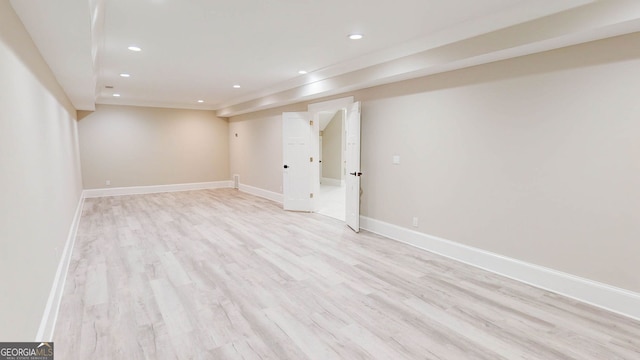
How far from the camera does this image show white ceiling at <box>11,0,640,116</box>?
2.51 metres

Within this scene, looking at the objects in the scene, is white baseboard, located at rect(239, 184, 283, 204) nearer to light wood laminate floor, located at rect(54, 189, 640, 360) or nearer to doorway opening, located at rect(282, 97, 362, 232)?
doorway opening, located at rect(282, 97, 362, 232)

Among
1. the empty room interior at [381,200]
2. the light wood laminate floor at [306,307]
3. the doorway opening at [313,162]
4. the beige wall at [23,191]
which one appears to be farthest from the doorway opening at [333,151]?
the beige wall at [23,191]

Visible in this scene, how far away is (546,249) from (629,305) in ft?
2.32

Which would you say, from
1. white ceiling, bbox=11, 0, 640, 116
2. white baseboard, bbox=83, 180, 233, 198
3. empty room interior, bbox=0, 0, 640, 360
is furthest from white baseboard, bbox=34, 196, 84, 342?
white baseboard, bbox=83, 180, 233, 198

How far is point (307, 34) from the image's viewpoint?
350cm

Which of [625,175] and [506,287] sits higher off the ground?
[625,175]

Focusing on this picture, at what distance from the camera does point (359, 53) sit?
13.9ft

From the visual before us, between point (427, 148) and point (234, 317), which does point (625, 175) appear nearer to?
point (427, 148)

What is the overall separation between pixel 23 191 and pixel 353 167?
4022mm

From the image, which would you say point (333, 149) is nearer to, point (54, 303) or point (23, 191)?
point (54, 303)

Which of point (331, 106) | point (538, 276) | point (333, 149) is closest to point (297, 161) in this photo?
point (331, 106)

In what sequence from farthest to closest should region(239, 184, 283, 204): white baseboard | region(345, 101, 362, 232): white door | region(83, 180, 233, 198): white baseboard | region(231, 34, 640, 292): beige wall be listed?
1. region(83, 180, 233, 198): white baseboard
2. region(239, 184, 283, 204): white baseboard
3. region(345, 101, 362, 232): white door
4. region(231, 34, 640, 292): beige wall

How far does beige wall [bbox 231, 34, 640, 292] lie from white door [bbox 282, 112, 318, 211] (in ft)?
7.32

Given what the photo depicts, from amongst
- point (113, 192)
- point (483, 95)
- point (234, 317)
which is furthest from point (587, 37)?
point (113, 192)
